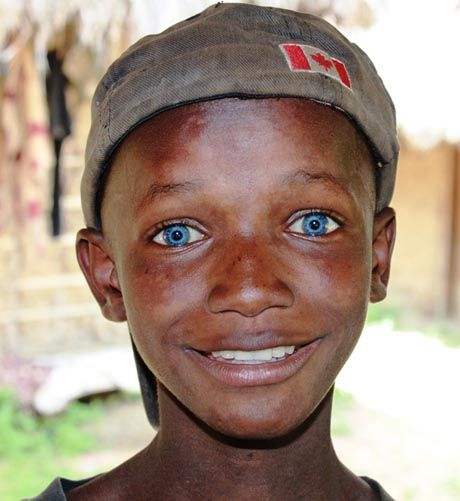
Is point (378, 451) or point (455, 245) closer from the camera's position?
point (378, 451)

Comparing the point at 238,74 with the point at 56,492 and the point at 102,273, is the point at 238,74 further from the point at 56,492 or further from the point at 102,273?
the point at 56,492

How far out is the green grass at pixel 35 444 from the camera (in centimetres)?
415

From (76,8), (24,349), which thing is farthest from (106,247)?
(24,349)

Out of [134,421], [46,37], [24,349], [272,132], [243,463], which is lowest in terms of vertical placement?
[134,421]

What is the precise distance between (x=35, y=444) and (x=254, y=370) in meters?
3.92

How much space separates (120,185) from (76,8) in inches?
102

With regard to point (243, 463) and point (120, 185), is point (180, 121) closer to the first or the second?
point (120, 185)

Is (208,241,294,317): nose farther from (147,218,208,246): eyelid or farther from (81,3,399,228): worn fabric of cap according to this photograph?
(81,3,399,228): worn fabric of cap

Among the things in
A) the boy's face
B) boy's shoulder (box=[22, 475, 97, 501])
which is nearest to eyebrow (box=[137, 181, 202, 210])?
the boy's face

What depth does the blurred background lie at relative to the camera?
3.83 meters

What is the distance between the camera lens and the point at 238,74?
106 centimetres

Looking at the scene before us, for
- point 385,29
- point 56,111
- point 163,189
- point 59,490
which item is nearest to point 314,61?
point 163,189

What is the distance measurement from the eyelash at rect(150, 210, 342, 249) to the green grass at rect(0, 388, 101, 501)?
3205 mm

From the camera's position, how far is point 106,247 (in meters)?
1.27
